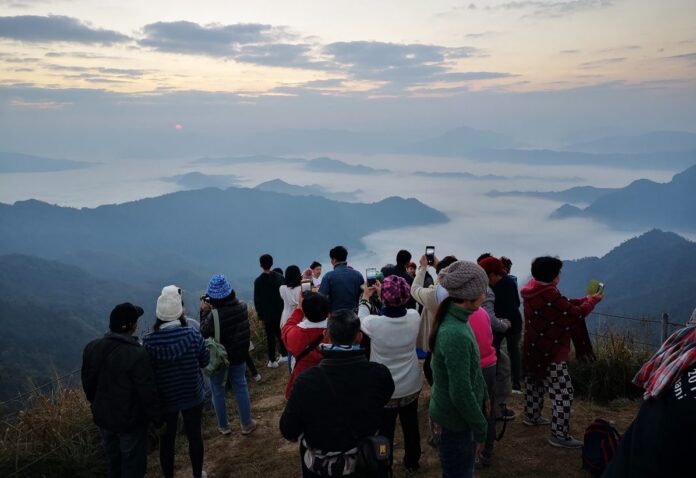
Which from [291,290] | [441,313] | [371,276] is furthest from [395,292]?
[291,290]

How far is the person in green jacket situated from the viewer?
269cm

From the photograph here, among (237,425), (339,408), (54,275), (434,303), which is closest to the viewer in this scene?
(339,408)

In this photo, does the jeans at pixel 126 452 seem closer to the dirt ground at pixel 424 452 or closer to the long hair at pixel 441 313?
the dirt ground at pixel 424 452

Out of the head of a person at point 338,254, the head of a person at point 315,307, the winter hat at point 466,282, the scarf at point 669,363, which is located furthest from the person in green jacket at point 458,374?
the head of a person at point 338,254

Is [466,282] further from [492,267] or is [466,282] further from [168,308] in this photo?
[168,308]

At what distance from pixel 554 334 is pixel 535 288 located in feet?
1.37

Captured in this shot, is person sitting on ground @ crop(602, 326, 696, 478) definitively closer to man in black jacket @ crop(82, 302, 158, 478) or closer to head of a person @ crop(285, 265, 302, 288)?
man in black jacket @ crop(82, 302, 158, 478)

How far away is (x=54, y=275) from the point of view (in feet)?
481

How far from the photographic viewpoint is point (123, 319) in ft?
11.2

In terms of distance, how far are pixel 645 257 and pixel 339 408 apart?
153m

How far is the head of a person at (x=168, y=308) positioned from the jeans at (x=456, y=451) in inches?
83.0

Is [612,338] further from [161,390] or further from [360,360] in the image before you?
[161,390]

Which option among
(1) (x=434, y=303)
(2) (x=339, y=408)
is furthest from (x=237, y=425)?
(2) (x=339, y=408)

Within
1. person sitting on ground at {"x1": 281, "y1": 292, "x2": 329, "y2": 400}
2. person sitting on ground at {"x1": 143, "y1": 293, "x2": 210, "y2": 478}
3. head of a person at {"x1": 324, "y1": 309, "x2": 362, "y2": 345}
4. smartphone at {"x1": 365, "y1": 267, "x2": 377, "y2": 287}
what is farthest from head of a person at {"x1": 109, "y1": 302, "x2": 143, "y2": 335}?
smartphone at {"x1": 365, "y1": 267, "x2": 377, "y2": 287}
